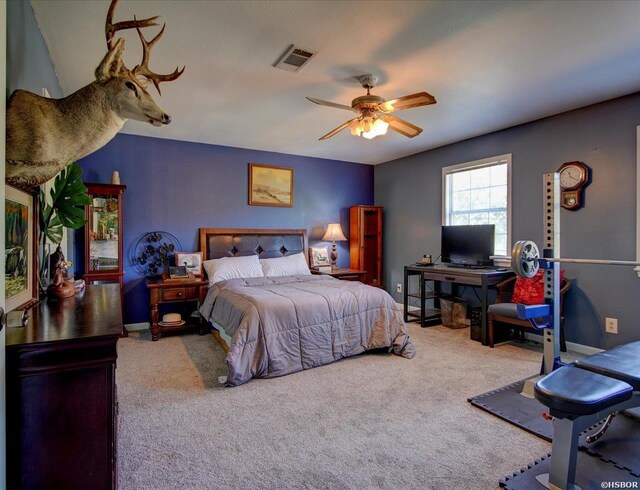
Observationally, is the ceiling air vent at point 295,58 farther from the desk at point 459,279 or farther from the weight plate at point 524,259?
the desk at point 459,279

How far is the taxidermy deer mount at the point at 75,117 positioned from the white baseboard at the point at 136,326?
3.46 meters

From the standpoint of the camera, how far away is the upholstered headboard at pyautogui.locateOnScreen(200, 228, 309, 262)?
16.7 ft

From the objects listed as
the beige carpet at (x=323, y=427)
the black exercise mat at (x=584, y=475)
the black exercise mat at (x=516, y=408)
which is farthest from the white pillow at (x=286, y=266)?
the black exercise mat at (x=584, y=475)

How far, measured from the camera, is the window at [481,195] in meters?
4.52

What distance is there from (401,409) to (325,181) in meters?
4.26

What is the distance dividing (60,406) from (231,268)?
348 centimetres

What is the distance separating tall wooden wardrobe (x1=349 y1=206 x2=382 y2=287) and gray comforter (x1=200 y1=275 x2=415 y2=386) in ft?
7.04

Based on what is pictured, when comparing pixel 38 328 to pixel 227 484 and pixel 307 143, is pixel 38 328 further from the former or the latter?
pixel 307 143

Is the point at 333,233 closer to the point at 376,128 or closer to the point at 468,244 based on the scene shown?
the point at 468,244

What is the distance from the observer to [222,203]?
522 cm

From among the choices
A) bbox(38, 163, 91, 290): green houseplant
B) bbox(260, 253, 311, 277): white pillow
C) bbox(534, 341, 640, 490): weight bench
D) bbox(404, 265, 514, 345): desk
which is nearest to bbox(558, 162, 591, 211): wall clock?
bbox(404, 265, 514, 345): desk

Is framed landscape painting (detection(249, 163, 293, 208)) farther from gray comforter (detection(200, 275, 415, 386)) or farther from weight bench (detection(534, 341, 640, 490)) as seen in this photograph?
weight bench (detection(534, 341, 640, 490))

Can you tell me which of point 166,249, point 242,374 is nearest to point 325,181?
point 166,249

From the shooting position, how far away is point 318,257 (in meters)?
5.80
